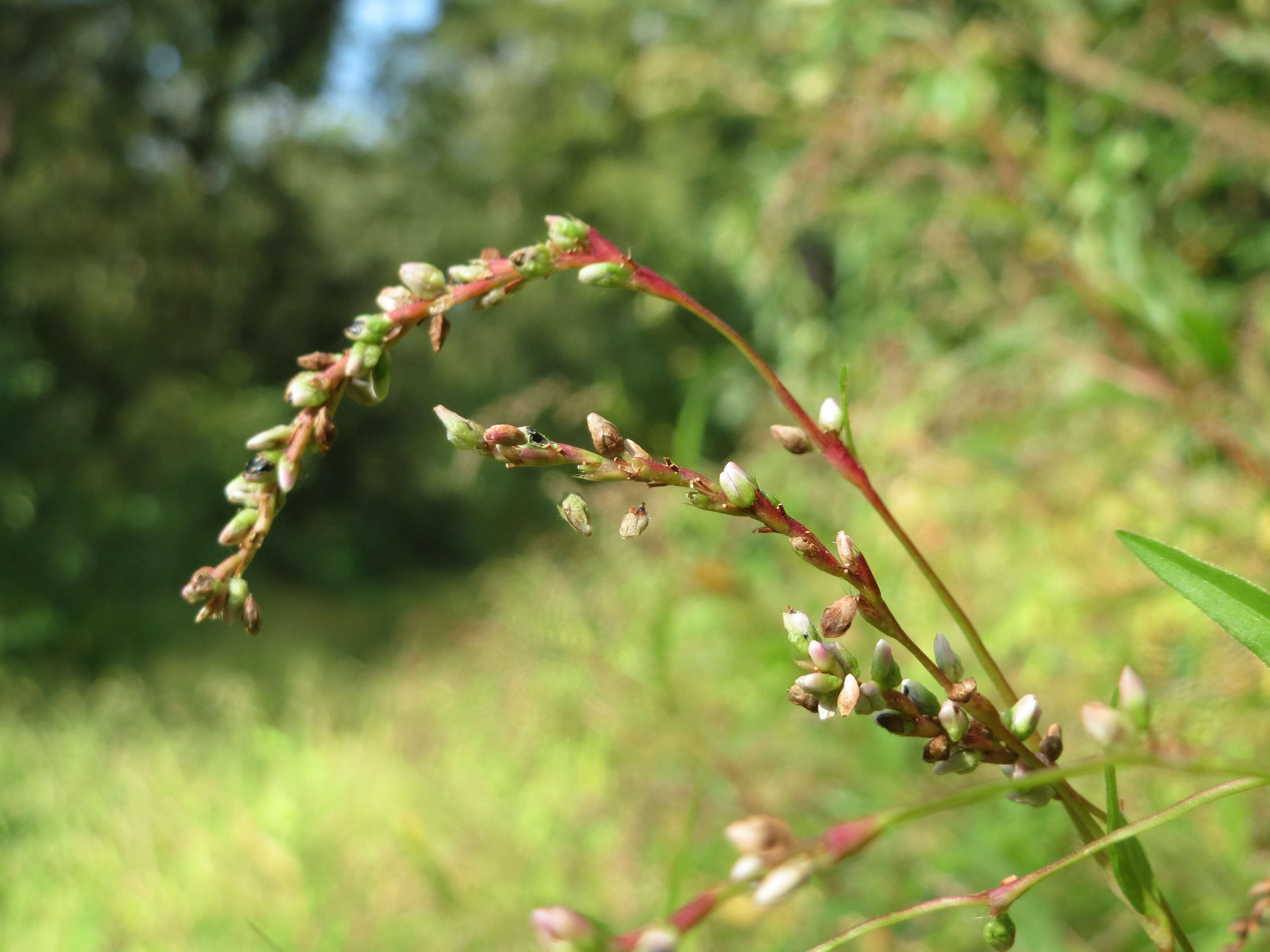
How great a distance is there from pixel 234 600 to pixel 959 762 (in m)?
0.27

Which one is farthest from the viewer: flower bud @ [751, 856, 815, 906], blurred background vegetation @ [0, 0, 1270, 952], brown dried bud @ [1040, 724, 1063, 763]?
blurred background vegetation @ [0, 0, 1270, 952]

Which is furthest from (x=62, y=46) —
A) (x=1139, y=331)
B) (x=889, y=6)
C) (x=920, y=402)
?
(x=1139, y=331)

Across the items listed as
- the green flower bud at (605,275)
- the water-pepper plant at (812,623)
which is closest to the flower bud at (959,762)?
the water-pepper plant at (812,623)

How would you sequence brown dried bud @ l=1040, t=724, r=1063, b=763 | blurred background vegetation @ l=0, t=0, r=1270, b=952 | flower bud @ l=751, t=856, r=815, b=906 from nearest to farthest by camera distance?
flower bud @ l=751, t=856, r=815, b=906
brown dried bud @ l=1040, t=724, r=1063, b=763
blurred background vegetation @ l=0, t=0, r=1270, b=952

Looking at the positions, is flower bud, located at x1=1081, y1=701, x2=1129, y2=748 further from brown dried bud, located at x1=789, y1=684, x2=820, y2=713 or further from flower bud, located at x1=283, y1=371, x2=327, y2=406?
flower bud, located at x1=283, y1=371, x2=327, y2=406

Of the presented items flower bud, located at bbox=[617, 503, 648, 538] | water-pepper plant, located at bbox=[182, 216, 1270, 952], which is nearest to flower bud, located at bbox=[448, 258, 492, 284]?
water-pepper plant, located at bbox=[182, 216, 1270, 952]

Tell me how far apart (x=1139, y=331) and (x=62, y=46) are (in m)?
7.36

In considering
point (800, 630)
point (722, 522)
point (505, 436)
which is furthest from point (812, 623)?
point (722, 522)

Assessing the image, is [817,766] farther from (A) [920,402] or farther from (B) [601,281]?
(B) [601,281]

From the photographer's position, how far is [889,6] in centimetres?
247

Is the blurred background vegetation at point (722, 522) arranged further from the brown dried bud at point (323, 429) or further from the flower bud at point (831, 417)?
the brown dried bud at point (323, 429)

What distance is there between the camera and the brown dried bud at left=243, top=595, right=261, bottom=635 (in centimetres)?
37

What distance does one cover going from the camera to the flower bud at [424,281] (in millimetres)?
386

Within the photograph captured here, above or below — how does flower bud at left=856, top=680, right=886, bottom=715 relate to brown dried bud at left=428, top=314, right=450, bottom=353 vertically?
below
